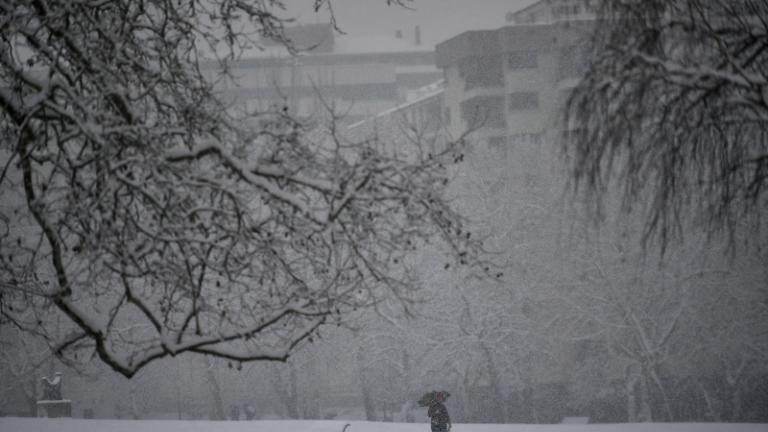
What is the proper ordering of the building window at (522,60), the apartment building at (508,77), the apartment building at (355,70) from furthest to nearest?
the apartment building at (355,70), the building window at (522,60), the apartment building at (508,77)

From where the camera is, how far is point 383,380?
3531 centimetres

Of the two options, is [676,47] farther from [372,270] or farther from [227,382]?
[227,382]

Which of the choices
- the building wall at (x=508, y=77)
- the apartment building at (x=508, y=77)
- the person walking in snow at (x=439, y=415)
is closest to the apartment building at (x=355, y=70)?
the apartment building at (x=508, y=77)

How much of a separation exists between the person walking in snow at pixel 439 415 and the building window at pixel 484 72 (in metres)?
40.3

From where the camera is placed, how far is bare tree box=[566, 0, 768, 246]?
510 cm

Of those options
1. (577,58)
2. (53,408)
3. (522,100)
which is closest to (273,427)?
(577,58)

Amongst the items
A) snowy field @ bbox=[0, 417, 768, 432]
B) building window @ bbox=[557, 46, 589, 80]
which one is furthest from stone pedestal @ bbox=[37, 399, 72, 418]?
building window @ bbox=[557, 46, 589, 80]

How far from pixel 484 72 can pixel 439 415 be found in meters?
41.1

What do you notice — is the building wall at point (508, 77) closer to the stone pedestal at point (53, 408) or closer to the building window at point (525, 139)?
the building window at point (525, 139)

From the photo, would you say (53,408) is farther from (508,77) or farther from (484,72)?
(484,72)

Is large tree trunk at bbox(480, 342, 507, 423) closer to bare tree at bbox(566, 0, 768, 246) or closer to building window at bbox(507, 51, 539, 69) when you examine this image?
bare tree at bbox(566, 0, 768, 246)

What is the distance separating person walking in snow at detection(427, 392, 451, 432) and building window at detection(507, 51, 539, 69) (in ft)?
133

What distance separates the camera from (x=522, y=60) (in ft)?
167

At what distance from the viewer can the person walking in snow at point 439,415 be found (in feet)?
40.5
